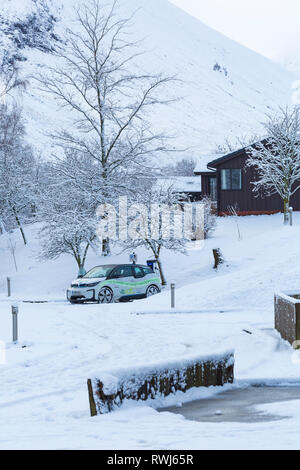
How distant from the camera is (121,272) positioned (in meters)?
22.8

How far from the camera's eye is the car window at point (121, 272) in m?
22.6

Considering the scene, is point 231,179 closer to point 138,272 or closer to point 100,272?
point 138,272

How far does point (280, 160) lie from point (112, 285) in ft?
63.3

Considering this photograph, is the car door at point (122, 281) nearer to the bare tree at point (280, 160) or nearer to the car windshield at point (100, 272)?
the car windshield at point (100, 272)

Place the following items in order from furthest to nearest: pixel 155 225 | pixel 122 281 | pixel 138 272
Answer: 1. pixel 155 225
2. pixel 138 272
3. pixel 122 281

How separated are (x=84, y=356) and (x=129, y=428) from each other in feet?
18.1

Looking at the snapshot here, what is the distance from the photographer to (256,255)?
90.0ft

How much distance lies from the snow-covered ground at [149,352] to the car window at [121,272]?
2.00 m

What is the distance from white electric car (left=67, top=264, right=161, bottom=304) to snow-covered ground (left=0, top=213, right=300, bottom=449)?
1.30m

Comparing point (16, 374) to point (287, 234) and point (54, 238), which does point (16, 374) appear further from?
point (54, 238)

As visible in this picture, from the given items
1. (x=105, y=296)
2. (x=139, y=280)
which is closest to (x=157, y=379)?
(x=105, y=296)

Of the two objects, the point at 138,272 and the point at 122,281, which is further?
the point at 138,272

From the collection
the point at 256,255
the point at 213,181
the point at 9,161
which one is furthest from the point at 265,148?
the point at 9,161

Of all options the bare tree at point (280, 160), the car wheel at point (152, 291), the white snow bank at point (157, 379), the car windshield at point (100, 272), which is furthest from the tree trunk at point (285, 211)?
the white snow bank at point (157, 379)
